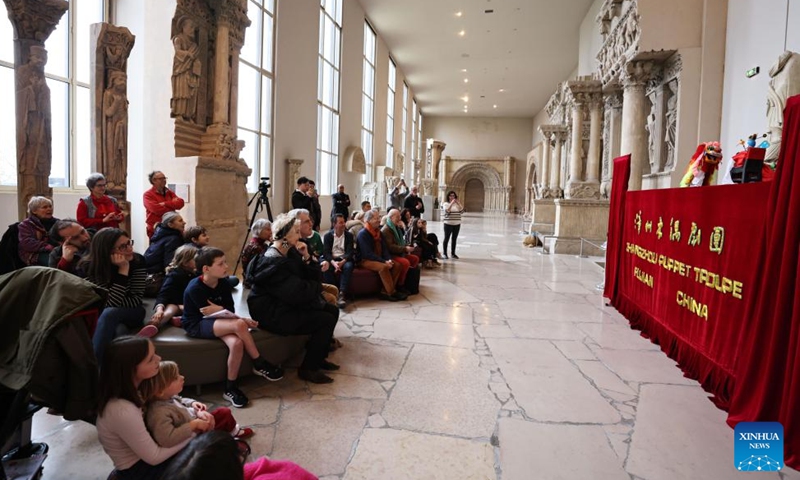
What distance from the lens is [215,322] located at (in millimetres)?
2811

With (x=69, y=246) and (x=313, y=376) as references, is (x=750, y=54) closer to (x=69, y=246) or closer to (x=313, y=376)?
(x=313, y=376)

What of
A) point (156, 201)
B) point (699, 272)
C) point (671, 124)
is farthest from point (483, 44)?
point (699, 272)

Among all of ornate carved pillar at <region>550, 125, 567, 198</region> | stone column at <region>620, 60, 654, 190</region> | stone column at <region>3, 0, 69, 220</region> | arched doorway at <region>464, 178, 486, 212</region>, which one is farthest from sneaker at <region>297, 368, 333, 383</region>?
arched doorway at <region>464, 178, 486, 212</region>

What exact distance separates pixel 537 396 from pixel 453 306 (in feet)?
8.08

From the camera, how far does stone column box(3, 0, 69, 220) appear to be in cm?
389

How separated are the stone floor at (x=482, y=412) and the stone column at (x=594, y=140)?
799 centimetres

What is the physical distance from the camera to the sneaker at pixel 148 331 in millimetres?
2736

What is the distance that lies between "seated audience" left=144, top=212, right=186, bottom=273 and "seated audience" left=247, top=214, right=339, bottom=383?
1.00m

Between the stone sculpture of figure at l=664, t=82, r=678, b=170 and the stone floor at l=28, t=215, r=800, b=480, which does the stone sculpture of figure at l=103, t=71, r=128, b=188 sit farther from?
the stone sculpture of figure at l=664, t=82, r=678, b=170

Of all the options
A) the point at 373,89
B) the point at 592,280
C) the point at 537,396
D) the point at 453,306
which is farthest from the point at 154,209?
the point at 373,89

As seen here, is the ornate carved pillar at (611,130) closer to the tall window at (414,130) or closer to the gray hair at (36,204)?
the gray hair at (36,204)

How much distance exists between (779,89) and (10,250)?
7156 millimetres

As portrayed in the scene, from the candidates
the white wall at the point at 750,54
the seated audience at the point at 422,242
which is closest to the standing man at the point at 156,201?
the seated audience at the point at 422,242

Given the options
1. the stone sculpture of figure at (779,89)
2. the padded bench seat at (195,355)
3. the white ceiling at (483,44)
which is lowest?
the padded bench seat at (195,355)
